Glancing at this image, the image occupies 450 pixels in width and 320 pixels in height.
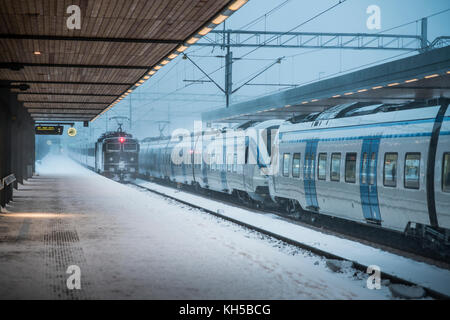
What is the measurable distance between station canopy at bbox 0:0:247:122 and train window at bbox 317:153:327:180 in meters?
4.53

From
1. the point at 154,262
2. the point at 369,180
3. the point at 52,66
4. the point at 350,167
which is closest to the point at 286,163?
the point at 350,167

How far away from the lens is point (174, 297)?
723 cm

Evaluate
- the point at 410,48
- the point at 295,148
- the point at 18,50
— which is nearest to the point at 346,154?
the point at 295,148

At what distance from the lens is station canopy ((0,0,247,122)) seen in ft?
31.6

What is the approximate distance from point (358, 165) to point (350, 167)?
1.24ft

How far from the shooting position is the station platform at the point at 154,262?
7.59 metres

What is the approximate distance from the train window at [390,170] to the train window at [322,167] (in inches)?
103

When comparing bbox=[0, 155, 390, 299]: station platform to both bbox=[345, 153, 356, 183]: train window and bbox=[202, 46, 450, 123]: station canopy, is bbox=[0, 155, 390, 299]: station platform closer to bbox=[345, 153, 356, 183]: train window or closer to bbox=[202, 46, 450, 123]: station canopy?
bbox=[345, 153, 356, 183]: train window

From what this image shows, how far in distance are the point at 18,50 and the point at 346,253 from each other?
8.63 metres

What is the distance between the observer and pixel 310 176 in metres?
15.5

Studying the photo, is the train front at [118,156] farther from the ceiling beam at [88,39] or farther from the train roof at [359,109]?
the ceiling beam at [88,39]

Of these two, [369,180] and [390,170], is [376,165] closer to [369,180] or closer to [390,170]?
[369,180]

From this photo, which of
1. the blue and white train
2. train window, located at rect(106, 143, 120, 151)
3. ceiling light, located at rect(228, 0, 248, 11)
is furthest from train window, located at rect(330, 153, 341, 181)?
train window, located at rect(106, 143, 120, 151)

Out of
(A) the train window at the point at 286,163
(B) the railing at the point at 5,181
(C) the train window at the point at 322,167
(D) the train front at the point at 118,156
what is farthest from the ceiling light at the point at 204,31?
(D) the train front at the point at 118,156
